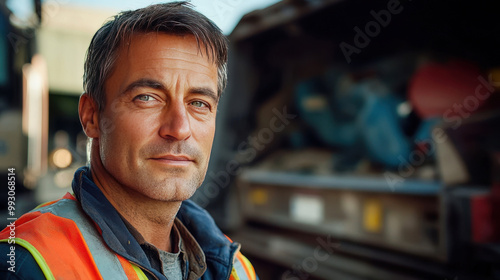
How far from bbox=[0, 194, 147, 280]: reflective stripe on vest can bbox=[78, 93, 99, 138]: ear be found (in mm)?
246

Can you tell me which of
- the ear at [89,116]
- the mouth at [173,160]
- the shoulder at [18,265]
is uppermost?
the ear at [89,116]

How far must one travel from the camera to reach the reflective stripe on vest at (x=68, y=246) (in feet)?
3.13

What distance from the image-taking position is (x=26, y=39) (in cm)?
432

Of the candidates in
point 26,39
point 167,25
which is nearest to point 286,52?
point 26,39

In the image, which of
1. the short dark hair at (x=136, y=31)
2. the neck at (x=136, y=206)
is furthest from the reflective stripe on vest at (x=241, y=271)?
the short dark hair at (x=136, y=31)

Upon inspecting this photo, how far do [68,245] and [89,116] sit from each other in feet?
1.48

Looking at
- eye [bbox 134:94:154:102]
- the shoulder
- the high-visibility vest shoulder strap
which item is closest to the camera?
the shoulder

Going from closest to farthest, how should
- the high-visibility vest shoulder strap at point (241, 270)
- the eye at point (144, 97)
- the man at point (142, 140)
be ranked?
the man at point (142, 140) < the eye at point (144, 97) < the high-visibility vest shoulder strap at point (241, 270)

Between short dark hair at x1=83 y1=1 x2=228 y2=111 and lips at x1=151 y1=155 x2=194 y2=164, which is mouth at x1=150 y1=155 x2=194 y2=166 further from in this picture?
short dark hair at x1=83 y1=1 x2=228 y2=111

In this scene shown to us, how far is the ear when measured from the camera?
1.29 m

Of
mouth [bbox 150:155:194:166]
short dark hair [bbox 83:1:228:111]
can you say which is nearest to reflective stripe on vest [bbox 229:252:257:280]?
mouth [bbox 150:155:194:166]

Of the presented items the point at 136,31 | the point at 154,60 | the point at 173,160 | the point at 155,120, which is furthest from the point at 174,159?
the point at 136,31

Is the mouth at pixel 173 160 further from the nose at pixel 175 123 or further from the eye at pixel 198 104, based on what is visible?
the eye at pixel 198 104

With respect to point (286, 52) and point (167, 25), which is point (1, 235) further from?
point (286, 52)
